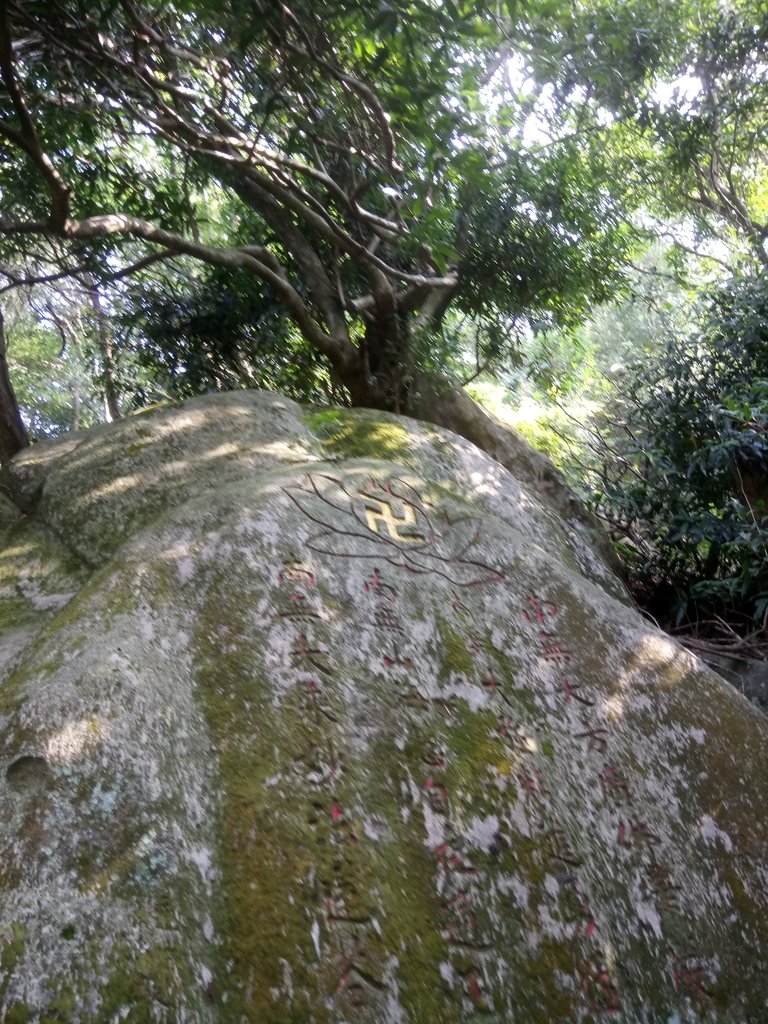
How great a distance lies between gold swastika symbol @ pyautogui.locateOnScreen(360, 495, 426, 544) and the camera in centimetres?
316

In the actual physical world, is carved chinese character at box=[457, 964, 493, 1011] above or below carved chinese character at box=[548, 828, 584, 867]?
below

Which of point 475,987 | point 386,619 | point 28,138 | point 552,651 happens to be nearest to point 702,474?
point 552,651

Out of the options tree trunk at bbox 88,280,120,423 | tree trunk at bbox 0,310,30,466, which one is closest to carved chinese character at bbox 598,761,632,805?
tree trunk at bbox 0,310,30,466

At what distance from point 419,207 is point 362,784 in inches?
105

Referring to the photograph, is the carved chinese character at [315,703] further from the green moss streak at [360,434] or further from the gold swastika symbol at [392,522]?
the green moss streak at [360,434]

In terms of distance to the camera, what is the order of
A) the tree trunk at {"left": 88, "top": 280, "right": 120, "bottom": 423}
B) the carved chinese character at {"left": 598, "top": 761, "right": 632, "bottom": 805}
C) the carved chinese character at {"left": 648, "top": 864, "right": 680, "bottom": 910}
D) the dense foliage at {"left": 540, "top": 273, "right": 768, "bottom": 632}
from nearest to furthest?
the carved chinese character at {"left": 648, "top": 864, "right": 680, "bottom": 910}, the carved chinese character at {"left": 598, "top": 761, "right": 632, "bottom": 805}, the dense foliage at {"left": 540, "top": 273, "right": 768, "bottom": 632}, the tree trunk at {"left": 88, "top": 280, "right": 120, "bottom": 423}

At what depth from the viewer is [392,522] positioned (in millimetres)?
3229

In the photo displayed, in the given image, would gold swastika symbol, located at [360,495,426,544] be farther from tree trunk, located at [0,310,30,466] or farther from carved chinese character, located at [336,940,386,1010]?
tree trunk, located at [0,310,30,466]

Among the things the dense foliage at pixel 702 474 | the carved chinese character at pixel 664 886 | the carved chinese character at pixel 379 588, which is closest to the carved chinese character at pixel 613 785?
the carved chinese character at pixel 664 886

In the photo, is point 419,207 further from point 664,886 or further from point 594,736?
point 664,886

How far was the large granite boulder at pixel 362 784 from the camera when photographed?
1.91 metres

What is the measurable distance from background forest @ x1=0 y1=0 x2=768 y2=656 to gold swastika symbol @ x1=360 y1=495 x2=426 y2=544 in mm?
1523

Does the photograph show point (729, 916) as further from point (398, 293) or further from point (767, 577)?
point (398, 293)

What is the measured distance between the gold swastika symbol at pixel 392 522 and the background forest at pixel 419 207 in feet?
5.00
